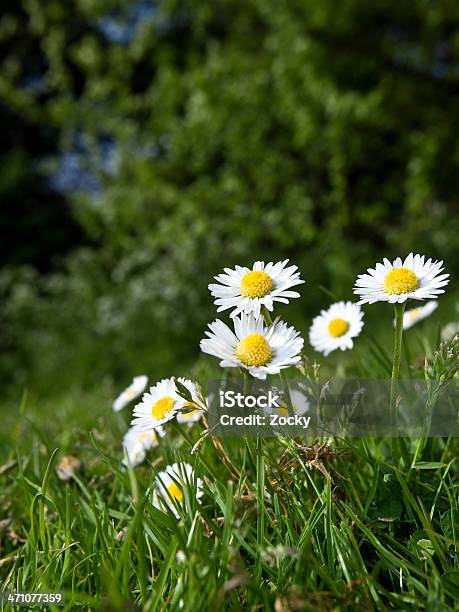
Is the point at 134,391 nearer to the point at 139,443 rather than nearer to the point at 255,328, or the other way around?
the point at 139,443

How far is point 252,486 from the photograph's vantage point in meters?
0.93

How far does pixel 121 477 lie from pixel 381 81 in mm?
5045

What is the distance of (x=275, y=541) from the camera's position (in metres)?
0.81

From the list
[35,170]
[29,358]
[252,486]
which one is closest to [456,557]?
[252,486]

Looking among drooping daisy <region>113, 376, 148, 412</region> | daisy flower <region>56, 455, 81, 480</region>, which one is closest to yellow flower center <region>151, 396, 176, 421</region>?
drooping daisy <region>113, 376, 148, 412</region>

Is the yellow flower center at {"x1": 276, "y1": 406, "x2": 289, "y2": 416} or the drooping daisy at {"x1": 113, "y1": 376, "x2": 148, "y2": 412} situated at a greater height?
the drooping daisy at {"x1": 113, "y1": 376, "x2": 148, "y2": 412}

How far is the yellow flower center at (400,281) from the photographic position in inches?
31.9

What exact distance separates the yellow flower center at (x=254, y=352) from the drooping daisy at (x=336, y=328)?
11.4 inches

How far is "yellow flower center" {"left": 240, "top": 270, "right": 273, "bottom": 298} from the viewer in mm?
816

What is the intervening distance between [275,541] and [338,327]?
0.41m

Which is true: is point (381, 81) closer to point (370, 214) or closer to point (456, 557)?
point (370, 214)

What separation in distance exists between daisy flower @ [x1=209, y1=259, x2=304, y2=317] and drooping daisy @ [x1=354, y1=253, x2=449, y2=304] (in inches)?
3.8

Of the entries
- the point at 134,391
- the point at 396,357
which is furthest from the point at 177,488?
the point at 396,357

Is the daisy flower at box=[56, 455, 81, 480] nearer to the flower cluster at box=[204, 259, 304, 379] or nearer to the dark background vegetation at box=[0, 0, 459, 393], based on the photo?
the flower cluster at box=[204, 259, 304, 379]
